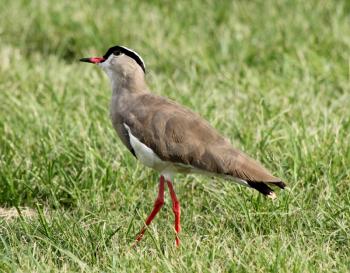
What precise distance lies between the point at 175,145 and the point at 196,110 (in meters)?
1.70

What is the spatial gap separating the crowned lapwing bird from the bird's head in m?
0.17

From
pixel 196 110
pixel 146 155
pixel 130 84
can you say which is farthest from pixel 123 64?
pixel 196 110

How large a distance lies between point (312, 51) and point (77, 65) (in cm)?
211

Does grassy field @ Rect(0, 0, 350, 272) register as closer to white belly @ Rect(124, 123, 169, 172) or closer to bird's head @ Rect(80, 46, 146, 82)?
white belly @ Rect(124, 123, 169, 172)

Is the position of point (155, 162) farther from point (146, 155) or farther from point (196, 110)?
point (196, 110)

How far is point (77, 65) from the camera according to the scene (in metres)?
8.31

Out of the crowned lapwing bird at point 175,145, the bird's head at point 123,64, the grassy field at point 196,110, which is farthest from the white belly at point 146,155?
the bird's head at point 123,64

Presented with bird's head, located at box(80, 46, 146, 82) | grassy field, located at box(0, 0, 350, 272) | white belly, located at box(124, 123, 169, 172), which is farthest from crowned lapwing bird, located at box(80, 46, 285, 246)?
grassy field, located at box(0, 0, 350, 272)

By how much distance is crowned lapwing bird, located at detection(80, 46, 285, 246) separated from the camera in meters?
4.93

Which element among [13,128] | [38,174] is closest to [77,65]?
[13,128]

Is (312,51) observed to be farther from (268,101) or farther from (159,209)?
(159,209)

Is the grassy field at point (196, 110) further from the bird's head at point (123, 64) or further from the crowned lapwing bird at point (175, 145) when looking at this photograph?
the bird's head at point (123, 64)

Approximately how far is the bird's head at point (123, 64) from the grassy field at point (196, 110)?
0.59m

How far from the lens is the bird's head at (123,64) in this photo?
5660mm
